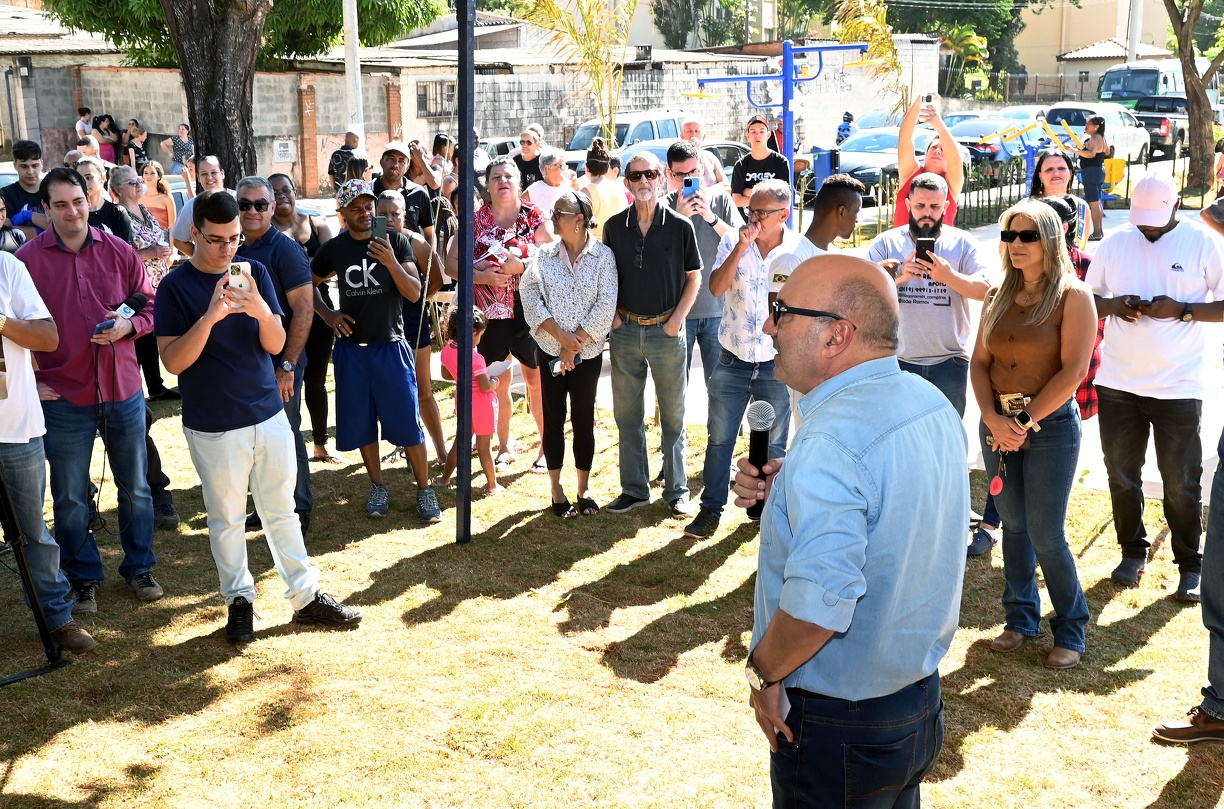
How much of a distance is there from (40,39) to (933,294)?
32633mm

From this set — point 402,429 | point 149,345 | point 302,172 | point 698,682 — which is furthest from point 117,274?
point 302,172

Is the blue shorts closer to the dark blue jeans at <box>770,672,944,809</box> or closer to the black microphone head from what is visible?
the black microphone head

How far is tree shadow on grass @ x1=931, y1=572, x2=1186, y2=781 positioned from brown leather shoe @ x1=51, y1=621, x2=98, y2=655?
378 centimetres

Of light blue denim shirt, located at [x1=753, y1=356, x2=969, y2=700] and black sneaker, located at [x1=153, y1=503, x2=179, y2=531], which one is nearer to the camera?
light blue denim shirt, located at [x1=753, y1=356, x2=969, y2=700]

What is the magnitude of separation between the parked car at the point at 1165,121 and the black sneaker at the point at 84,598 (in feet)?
89.0

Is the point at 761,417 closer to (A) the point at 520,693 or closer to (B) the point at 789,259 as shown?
(A) the point at 520,693

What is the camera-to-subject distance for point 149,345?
957 centimetres

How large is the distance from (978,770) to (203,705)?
3119 millimetres

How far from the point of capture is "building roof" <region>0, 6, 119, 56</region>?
95.4ft

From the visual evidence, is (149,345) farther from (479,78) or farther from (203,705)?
(479,78)

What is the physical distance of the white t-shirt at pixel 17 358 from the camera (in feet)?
16.1

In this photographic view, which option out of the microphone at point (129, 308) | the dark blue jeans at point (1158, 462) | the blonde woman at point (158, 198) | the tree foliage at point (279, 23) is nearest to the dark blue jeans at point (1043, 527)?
the dark blue jeans at point (1158, 462)

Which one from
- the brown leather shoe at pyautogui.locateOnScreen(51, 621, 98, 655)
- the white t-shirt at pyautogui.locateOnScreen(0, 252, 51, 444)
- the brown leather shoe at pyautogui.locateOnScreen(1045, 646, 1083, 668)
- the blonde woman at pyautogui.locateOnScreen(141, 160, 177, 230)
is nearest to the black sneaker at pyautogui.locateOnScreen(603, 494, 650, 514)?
the brown leather shoe at pyautogui.locateOnScreen(1045, 646, 1083, 668)

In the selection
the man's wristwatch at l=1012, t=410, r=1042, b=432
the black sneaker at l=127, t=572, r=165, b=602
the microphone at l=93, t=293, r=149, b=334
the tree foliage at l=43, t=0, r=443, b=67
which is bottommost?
the black sneaker at l=127, t=572, r=165, b=602
